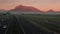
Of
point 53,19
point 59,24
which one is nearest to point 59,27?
point 59,24

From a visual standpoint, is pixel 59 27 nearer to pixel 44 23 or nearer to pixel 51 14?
pixel 51 14

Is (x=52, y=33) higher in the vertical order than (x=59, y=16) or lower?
lower

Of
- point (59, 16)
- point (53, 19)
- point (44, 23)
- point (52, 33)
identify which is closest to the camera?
point (52, 33)

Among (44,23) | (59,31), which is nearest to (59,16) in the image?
(59,31)

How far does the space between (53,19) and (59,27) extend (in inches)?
67.5

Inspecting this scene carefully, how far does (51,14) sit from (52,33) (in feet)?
8.85

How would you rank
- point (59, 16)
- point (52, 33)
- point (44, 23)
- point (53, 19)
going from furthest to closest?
point (44, 23)
point (53, 19)
point (59, 16)
point (52, 33)

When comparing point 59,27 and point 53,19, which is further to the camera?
point 53,19

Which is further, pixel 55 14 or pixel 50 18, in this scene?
pixel 50 18

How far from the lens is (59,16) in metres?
17.1

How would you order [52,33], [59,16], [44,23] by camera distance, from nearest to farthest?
[52,33]
[59,16]
[44,23]

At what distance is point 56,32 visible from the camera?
16.0 metres

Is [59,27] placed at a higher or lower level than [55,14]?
lower

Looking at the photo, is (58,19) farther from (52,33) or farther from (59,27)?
(52,33)
